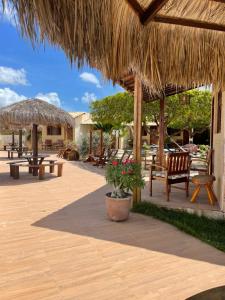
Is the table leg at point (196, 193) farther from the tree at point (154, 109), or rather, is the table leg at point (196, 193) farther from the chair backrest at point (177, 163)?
the tree at point (154, 109)

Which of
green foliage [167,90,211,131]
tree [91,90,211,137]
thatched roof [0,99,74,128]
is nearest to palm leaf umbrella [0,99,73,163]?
thatched roof [0,99,74,128]

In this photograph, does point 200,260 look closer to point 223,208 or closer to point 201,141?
point 223,208

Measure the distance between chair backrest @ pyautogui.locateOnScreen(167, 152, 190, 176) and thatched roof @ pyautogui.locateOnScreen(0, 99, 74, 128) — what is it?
17.3 feet

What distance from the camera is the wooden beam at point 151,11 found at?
234 centimetres

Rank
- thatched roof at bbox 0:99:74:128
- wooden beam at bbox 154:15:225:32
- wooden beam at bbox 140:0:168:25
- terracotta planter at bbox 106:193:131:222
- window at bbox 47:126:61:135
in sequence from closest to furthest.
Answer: wooden beam at bbox 140:0:168:25 < wooden beam at bbox 154:15:225:32 < terracotta planter at bbox 106:193:131:222 < thatched roof at bbox 0:99:74:128 < window at bbox 47:126:61:135

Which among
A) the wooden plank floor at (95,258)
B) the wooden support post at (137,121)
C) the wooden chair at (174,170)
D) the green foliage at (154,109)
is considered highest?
the green foliage at (154,109)

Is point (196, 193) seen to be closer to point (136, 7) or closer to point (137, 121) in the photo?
point (137, 121)

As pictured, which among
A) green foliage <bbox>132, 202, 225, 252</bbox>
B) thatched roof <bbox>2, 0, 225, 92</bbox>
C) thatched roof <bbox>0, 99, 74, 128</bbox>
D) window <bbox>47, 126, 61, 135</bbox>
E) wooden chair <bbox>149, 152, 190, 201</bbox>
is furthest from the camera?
window <bbox>47, 126, 61, 135</bbox>

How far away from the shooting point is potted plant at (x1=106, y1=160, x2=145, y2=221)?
4.42 metres

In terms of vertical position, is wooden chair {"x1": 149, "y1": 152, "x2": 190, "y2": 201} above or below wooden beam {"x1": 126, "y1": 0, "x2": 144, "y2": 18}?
below

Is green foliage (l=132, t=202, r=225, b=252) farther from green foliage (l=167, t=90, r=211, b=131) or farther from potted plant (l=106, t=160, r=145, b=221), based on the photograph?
green foliage (l=167, t=90, r=211, b=131)

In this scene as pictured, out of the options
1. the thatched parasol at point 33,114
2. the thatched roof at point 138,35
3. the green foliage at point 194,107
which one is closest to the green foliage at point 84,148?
the green foliage at point 194,107

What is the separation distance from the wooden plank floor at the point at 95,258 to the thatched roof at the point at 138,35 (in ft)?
6.74

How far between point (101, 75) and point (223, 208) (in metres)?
3.38
